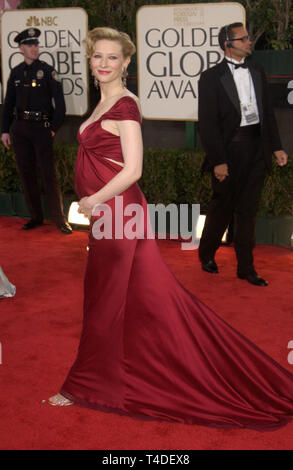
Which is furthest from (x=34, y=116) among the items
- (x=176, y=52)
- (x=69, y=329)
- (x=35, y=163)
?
(x=69, y=329)

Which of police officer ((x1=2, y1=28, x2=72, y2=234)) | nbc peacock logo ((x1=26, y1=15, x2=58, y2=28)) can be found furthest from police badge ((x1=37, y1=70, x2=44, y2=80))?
nbc peacock logo ((x1=26, y1=15, x2=58, y2=28))

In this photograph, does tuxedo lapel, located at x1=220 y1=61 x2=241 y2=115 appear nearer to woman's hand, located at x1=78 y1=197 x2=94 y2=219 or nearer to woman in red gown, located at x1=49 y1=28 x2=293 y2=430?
woman in red gown, located at x1=49 y1=28 x2=293 y2=430

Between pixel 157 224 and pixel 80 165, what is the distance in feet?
13.1

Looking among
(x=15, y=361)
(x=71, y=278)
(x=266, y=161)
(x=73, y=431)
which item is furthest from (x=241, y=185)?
(x=73, y=431)

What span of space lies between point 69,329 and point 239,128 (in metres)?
2.07

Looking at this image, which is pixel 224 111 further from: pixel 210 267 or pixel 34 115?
pixel 34 115

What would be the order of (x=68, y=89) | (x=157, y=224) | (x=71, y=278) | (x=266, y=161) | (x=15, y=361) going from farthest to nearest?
1. (x=68, y=89)
2. (x=157, y=224)
3. (x=71, y=278)
4. (x=266, y=161)
5. (x=15, y=361)

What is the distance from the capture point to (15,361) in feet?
13.3

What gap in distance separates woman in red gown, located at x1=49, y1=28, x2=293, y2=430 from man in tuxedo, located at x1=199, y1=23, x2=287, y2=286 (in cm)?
219

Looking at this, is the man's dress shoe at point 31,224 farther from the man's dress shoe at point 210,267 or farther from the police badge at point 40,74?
the man's dress shoe at point 210,267

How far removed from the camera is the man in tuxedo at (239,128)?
530 centimetres

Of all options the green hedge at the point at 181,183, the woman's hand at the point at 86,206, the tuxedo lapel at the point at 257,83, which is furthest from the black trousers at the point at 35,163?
the woman's hand at the point at 86,206
